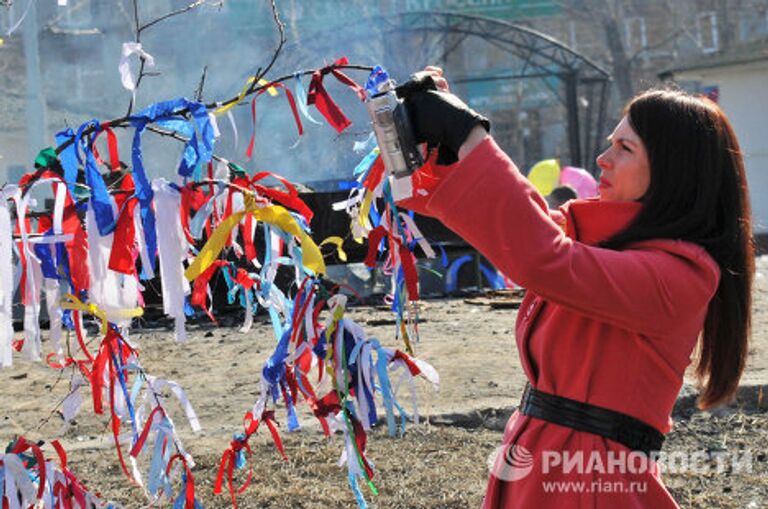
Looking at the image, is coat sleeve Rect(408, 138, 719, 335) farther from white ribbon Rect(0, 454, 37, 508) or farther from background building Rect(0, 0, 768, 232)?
background building Rect(0, 0, 768, 232)

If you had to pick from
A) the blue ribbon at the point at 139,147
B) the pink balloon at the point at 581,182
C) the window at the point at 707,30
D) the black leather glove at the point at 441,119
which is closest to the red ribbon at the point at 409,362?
the blue ribbon at the point at 139,147

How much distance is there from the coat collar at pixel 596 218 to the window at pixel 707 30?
36.0 m

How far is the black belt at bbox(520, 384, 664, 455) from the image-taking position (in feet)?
7.39

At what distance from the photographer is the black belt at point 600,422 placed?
88.7 inches

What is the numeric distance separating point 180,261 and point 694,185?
1155 mm

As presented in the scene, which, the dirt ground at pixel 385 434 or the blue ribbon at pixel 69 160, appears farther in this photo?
the dirt ground at pixel 385 434

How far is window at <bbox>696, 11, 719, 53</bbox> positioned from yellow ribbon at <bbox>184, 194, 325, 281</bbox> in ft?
117

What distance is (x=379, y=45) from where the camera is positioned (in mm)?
22266

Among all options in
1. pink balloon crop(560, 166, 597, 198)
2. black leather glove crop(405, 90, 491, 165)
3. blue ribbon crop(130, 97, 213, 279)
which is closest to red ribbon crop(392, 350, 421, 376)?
blue ribbon crop(130, 97, 213, 279)

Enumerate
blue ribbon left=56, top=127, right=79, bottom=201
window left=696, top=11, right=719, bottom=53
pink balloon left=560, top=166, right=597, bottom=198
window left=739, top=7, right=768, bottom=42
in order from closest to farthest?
blue ribbon left=56, top=127, right=79, bottom=201 < pink balloon left=560, top=166, right=597, bottom=198 < window left=696, top=11, right=719, bottom=53 < window left=739, top=7, right=768, bottom=42

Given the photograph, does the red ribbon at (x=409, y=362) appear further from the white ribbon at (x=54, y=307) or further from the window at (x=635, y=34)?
the window at (x=635, y=34)

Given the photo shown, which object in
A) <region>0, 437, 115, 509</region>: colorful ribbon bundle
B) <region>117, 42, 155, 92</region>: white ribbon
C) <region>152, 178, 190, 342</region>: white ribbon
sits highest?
<region>117, 42, 155, 92</region>: white ribbon

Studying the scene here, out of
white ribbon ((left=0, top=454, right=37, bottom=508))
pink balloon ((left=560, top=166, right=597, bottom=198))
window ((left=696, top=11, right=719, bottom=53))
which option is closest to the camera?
white ribbon ((left=0, top=454, right=37, bottom=508))

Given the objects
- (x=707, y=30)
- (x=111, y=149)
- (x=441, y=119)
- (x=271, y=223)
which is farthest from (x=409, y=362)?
(x=707, y=30)
